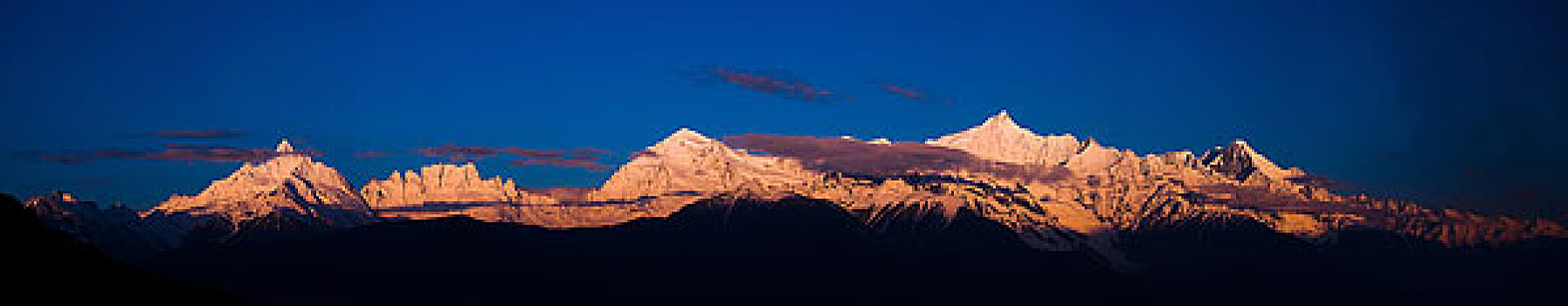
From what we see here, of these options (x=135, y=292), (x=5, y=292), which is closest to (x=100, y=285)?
(x=135, y=292)

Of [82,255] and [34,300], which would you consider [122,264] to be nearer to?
[82,255]

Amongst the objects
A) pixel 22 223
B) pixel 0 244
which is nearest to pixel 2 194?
pixel 22 223

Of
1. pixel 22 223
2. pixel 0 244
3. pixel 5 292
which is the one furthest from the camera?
pixel 22 223

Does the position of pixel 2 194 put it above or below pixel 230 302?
above

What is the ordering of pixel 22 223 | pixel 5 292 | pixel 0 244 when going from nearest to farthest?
pixel 5 292, pixel 0 244, pixel 22 223

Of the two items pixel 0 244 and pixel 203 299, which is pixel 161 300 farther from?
pixel 0 244

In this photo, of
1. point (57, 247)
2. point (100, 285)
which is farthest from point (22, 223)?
point (100, 285)

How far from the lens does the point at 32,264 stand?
10106 centimetres

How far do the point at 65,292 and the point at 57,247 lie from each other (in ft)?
30.1

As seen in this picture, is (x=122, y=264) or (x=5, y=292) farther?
(x=122, y=264)

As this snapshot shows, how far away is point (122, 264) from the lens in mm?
112375

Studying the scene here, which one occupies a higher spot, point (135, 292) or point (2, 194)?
point (2, 194)

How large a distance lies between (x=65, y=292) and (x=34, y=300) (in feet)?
13.1

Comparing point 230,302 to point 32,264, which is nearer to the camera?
point 32,264
